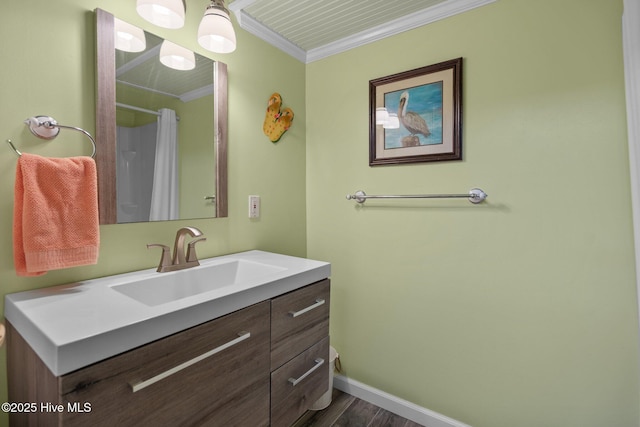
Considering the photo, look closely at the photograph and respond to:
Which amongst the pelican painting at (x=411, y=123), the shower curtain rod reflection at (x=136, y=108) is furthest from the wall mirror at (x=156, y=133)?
the pelican painting at (x=411, y=123)

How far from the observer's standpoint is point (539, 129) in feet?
4.43

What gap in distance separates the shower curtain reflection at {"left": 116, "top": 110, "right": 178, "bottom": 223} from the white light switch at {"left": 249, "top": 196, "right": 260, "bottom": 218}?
42 cm

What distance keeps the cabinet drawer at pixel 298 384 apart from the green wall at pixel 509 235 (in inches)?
23.6

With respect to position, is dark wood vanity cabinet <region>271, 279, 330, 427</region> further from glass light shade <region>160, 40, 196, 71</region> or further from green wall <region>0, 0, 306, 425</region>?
glass light shade <region>160, 40, 196, 71</region>

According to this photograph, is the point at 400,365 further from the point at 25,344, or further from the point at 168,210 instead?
the point at 25,344

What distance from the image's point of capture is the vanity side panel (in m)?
0.67

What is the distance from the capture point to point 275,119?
5.93ft

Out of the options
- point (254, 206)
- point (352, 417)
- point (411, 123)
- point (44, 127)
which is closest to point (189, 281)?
point (254, 206)

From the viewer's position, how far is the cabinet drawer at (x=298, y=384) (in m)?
1.12

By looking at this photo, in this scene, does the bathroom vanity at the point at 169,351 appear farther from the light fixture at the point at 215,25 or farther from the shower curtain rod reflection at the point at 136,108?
the light fixture at the point at 215,25

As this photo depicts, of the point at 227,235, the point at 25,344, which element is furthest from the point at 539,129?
the point at 25,344

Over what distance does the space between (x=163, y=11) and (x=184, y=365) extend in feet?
3.91

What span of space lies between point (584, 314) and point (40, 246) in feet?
6.49

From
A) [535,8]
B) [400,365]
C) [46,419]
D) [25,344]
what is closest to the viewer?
[46,419]
